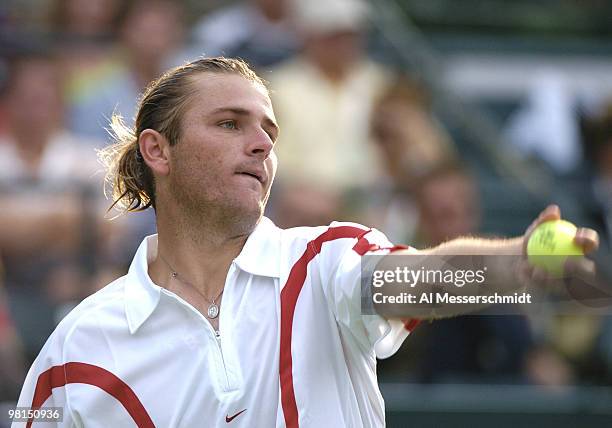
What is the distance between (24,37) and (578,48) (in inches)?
178

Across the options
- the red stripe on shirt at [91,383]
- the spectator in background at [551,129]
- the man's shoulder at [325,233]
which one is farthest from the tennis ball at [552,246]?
the spectator in background at [551,129]

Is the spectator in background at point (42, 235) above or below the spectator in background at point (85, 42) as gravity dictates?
below

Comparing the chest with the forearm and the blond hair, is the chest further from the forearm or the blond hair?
the blond hair

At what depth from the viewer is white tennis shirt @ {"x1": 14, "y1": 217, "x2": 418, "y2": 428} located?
107 inches

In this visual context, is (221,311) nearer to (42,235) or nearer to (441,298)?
(441,298)

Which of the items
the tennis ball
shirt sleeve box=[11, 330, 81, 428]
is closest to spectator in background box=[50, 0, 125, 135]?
shirt sleeve box=[11, 330, 81, 428]

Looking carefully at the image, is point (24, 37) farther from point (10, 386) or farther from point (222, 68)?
point (222, 68)

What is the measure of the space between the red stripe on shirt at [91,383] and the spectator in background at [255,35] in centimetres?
454

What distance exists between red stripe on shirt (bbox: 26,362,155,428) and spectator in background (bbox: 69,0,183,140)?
3.97 meters

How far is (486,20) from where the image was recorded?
9.31 meters

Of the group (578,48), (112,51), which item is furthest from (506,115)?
(112,51)

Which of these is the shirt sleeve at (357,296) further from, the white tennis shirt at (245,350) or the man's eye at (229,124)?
the man's eye at (229,124)

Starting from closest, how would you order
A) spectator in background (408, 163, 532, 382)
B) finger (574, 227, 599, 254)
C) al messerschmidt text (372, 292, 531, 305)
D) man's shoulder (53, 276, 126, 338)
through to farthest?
finger (574, 227, 599, 254) → al messerschmidt text (372, 292, 531, 305) → man's shoulder (53, 276, 126, 338) → spectator in background (408, 163, 532, 382)

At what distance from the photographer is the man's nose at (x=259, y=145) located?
115 inches
